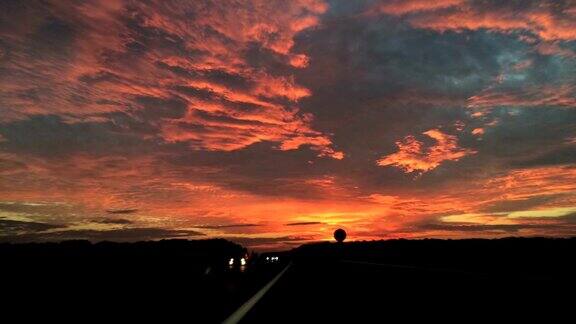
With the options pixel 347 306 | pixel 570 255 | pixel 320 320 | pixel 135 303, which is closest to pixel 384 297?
pixel 347 306

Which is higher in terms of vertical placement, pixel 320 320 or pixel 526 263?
pixel 526 263

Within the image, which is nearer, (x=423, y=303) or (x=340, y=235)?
(x=423, y=303)

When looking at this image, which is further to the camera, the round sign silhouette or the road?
the round sign silhouette

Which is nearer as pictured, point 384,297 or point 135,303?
point 135,303

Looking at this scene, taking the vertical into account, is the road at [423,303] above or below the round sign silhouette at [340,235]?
below

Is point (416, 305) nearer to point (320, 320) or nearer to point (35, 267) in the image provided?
point (320, 320)

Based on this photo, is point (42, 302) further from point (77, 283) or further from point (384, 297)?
point (384, 297)

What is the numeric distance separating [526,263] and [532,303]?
64.4 ft

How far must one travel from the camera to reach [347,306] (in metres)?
11.1

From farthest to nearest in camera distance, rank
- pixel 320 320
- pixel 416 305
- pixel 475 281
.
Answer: pixel 475 281 < pixel 416 305 < pixel 320 320

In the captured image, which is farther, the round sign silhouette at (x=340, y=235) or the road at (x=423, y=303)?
the round sign silhouette at (x=340, y=235)

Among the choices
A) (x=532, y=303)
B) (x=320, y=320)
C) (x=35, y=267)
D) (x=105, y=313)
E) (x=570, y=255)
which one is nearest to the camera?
(x=105, y=313)

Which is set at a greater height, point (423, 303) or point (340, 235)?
point (340, 235)

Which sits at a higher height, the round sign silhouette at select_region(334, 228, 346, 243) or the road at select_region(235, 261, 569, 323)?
→ the round sign silhouette at select_region(334, 228, 346, 243)
